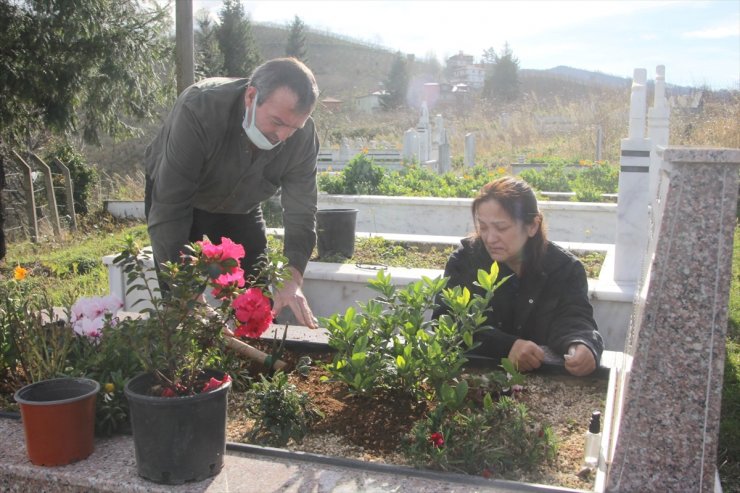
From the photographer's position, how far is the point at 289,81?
8.45ft

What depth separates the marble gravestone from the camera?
1.50 meters

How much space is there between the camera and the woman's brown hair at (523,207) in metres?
2.80

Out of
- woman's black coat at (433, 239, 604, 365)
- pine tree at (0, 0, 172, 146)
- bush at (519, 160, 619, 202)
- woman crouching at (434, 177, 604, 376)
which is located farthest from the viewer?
bush at (519, 160, 619, 202)

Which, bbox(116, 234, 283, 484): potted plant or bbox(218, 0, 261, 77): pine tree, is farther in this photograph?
bbox(218, 0, 261, 77): pine tree

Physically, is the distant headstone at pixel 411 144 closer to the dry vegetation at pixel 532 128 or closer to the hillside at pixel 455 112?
the dry vegetation at pixel 532 128

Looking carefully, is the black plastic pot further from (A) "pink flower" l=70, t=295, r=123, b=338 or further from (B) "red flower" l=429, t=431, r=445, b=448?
(A) "pink flower" l=70, t=295, r=123, b=338

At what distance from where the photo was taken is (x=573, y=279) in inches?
111

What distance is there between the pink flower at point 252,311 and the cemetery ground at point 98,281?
325 mm

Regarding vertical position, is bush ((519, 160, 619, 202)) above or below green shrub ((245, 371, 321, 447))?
above

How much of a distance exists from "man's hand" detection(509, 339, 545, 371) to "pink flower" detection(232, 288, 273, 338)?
0.91m

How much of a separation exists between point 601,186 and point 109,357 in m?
9.15

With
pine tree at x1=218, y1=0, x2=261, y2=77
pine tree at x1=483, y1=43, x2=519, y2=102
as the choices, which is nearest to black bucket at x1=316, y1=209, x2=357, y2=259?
pine tree at x1=218, y1=0, x2=261, y2=77

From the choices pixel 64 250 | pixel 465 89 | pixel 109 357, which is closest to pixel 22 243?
pixel 64 250

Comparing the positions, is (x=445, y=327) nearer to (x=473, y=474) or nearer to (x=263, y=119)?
(x=473, y=474)
